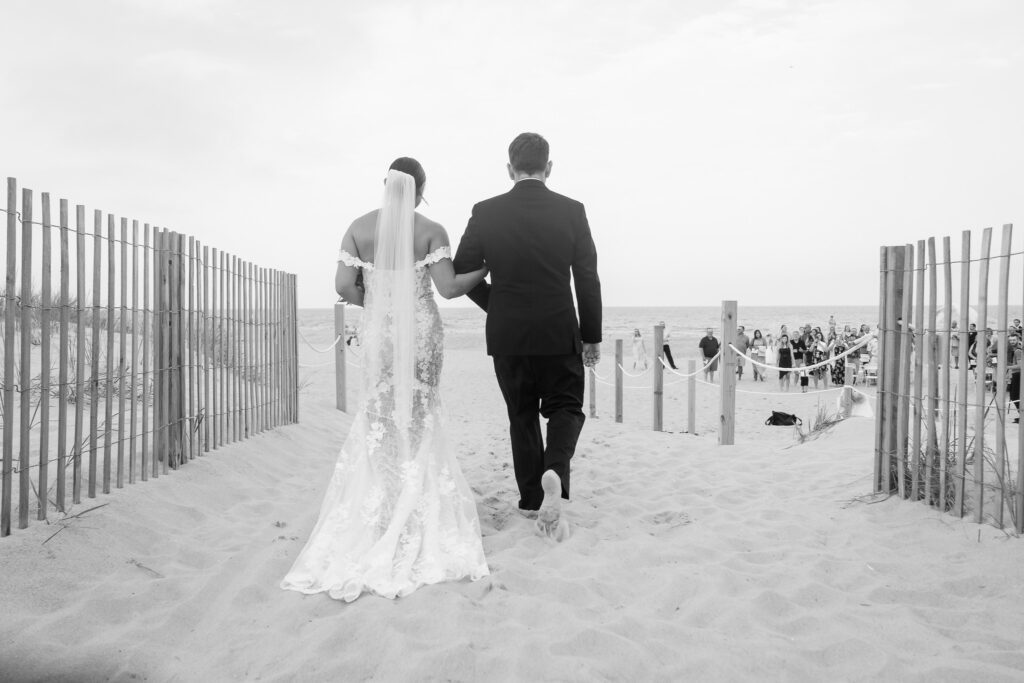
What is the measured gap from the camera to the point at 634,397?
15.1 metres

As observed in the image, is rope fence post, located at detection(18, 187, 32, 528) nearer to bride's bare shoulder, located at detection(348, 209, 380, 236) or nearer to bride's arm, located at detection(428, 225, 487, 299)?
bride's bare shoulder, located at detection(348, 209, 380, 236)

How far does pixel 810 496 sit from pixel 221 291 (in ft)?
15.7

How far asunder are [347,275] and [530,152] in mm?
1226

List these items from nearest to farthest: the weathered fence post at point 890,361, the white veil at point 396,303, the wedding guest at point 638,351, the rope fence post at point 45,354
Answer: the rope fence post at point 45,354
the white veil at point 396,303
the weathered fence post at point 890,361
the wedding guest at point 638,351

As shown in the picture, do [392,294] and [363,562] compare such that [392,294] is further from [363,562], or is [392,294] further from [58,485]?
[58,485]

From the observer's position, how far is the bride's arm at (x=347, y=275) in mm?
4012

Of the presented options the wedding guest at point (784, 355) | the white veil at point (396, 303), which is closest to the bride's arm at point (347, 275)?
the white veil at point (396, 303)

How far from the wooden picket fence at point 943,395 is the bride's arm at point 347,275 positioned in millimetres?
3187

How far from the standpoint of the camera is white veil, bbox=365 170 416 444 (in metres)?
3.88

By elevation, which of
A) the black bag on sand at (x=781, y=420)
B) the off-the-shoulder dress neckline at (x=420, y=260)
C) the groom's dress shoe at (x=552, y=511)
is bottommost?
the black bag on sand at (x=781, y=420)

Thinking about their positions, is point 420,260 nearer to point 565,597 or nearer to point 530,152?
point 530,152

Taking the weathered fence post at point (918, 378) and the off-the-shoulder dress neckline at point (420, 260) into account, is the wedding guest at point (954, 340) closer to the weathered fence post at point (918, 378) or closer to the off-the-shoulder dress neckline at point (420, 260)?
the weathered fence post at point (918, 378)

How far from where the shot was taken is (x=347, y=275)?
13.2 feet

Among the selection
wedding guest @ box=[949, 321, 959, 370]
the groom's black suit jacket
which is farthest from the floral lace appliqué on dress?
wedding guest @ box=[949, 321, 959, 370]
